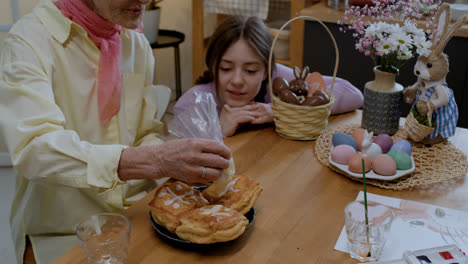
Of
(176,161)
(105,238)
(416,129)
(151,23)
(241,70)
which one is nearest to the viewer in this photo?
(105,238)

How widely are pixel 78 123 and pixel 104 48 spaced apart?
0.25 metres

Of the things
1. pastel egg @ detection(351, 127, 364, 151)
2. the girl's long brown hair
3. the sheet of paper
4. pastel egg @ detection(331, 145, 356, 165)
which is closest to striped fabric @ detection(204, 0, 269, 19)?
the girl's long brown hair

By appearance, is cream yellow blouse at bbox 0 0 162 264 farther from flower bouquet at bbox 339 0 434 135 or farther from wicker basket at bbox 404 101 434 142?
wicker basket at bbox 404 101 434 142

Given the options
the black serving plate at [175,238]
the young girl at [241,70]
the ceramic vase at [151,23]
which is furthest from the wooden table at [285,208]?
the ceramic vase at [151,23]

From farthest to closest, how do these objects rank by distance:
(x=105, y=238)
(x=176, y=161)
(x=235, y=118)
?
(x=235, y=118), (x=176, y=161), (x=105, y=238)

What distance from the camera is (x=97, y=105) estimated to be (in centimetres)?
151

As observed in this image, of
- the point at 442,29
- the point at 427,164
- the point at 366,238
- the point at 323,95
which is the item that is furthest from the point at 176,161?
the point at 442,29

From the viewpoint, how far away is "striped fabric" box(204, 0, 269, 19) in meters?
3.51

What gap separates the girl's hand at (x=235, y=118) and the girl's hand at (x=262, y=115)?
0.01 metres

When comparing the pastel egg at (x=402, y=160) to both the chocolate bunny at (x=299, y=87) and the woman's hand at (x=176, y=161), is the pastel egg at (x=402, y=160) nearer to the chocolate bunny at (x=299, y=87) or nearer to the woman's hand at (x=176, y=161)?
the chocolate bunny at (x=299, y=87)

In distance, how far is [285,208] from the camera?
49.0 inches

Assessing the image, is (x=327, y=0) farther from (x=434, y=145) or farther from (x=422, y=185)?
(x=422, y=185)

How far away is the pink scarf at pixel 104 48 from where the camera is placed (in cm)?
141

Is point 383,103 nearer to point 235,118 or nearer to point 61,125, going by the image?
point 235,118
